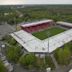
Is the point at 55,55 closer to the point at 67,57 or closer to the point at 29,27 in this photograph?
the point at 67,57

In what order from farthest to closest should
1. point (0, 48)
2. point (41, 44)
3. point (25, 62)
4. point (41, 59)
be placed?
point (0, 48) < point (41, 44) < point (41, 59) < point (25, 62)

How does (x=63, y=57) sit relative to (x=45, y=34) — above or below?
above

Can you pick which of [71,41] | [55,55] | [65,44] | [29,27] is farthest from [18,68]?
[29,27]

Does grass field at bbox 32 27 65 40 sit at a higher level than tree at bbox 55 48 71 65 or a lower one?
lower

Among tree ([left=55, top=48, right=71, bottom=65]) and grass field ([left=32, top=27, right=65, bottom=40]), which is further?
grass field ([left=32, top=27, right=65, bottom=40])

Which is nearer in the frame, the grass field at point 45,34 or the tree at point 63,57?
the tree at point 63,57

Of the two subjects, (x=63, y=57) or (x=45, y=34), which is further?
(x=45, y=34)

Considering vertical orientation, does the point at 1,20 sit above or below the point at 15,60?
below

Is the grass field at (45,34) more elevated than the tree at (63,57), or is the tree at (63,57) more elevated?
the tree at (63,57)

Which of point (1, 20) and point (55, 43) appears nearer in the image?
point (55, 43)

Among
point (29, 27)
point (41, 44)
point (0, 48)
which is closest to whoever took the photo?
point (41, 44)
